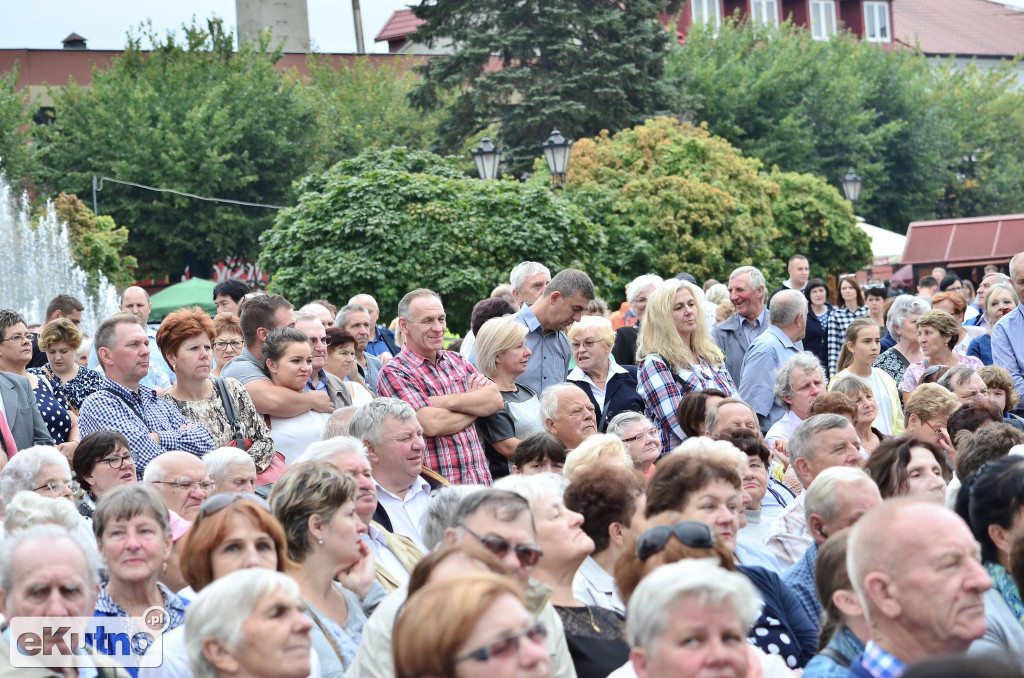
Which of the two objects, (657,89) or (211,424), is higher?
(657,89)

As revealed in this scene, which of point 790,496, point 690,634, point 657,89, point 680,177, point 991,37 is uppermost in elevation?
point 991,37

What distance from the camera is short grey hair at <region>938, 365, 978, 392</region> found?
8.26m

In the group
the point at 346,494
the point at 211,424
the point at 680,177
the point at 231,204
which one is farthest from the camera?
the point at 231,204

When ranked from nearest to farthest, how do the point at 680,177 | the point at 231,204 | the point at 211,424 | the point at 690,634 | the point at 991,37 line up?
the point at 690,634, the point at 211,424, the point at 680,177, the point at 231,204, the point at 991,37

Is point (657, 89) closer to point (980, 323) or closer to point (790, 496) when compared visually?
point (980, 323)

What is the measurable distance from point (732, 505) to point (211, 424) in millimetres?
2959

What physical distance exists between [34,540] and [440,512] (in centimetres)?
148

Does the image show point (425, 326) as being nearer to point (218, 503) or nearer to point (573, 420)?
point (573, 420)

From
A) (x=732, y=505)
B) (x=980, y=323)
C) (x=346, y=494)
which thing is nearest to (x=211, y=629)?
(x=346, y=494)

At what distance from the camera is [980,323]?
1375 centimetres

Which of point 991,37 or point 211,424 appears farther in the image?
point 991,37

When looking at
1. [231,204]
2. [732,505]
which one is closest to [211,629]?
[732,505]

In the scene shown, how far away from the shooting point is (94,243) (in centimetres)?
3050

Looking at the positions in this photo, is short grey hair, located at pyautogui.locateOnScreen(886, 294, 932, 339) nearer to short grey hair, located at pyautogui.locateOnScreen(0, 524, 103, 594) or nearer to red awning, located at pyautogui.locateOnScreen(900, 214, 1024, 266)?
short grey hair, located at pyautogui.locateOnScreen(0, 524, 103, 594)
